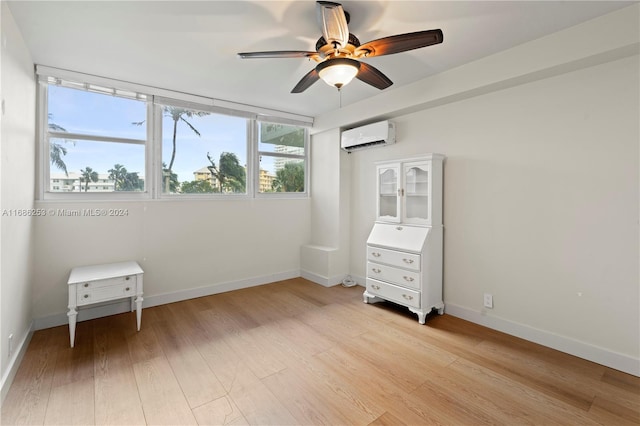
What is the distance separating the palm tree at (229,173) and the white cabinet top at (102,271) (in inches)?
57.8

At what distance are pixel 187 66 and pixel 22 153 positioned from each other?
58.6 inches

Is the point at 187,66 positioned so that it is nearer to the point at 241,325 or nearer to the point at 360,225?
the point at 241,325

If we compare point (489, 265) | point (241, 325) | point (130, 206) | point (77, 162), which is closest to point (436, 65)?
point (489, 265)

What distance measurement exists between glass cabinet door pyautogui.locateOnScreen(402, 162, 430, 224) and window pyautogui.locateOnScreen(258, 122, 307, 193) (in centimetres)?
194

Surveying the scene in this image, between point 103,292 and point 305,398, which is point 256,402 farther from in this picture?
point 103,292

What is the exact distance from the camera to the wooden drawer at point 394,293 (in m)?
3.12

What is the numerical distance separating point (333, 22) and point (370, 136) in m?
2.20

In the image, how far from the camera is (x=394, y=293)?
130 inches

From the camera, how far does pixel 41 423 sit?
168 cm

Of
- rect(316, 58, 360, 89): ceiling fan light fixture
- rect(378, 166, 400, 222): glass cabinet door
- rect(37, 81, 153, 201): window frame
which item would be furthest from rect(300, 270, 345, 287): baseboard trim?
rect(316, 58, 360, 89): ceiling fan light fixture

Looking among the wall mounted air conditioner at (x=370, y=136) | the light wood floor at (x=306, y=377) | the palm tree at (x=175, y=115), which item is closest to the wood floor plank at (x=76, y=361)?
the light wood floor at (x=306, y=377)

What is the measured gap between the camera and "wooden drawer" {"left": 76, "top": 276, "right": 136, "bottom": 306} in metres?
2.58

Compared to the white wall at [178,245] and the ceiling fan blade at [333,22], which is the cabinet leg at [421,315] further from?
the ceiling fan blade at [333,22]

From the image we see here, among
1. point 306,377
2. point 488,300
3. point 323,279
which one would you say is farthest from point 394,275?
point 306,377
